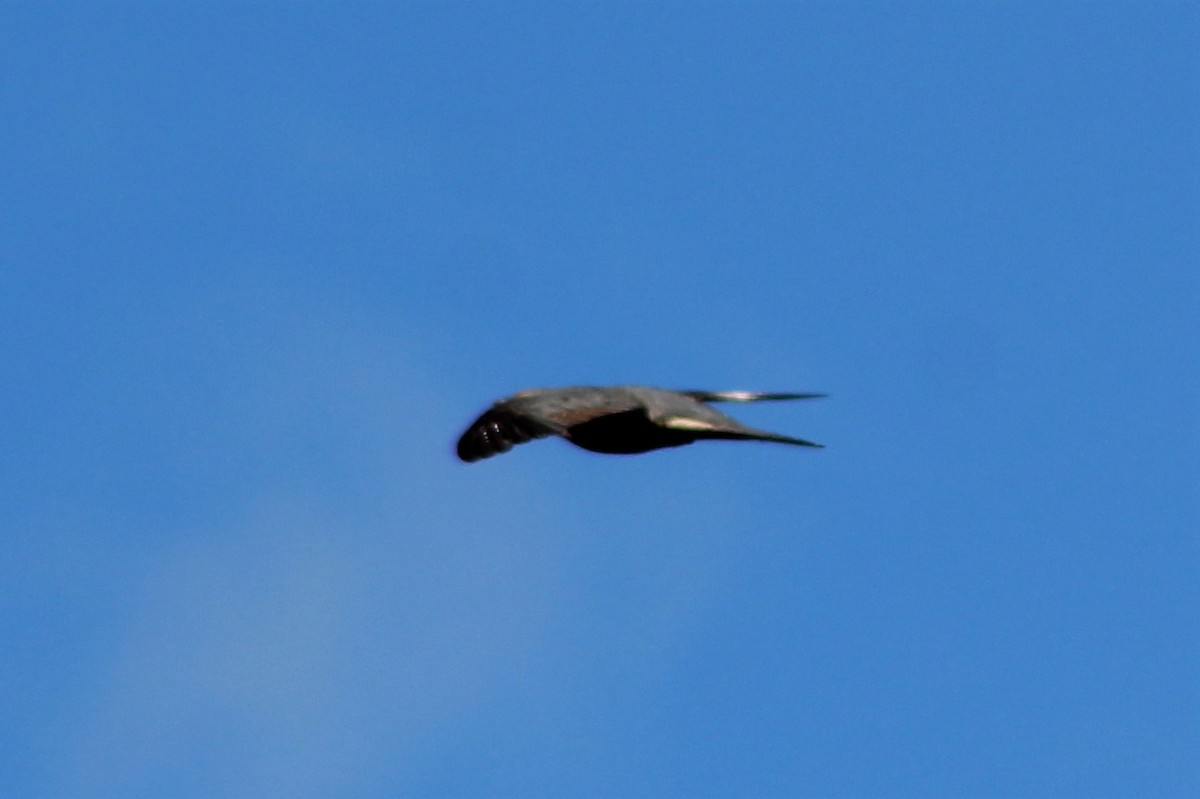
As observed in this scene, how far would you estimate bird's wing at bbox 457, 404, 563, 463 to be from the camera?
94.1ft

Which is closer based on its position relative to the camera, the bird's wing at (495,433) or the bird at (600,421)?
the bird at (600,421)

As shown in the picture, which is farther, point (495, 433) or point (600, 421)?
point (495, 433)

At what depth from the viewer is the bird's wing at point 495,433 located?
2869 centimetres

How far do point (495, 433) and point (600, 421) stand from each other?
7.22ft

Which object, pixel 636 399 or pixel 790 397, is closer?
pixel 636 399

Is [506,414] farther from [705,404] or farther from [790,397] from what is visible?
[790,397]

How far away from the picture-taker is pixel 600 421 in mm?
27375

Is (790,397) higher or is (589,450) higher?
(790,397)

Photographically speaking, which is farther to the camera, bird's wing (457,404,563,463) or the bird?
bird's wing (457,404,563,463)

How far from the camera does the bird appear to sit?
27344 mm

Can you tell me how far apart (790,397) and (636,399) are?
13.0ft

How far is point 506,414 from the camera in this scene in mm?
28812

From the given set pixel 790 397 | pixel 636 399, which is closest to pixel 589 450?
pixel 636 399

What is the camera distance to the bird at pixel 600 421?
2734 centimetres
